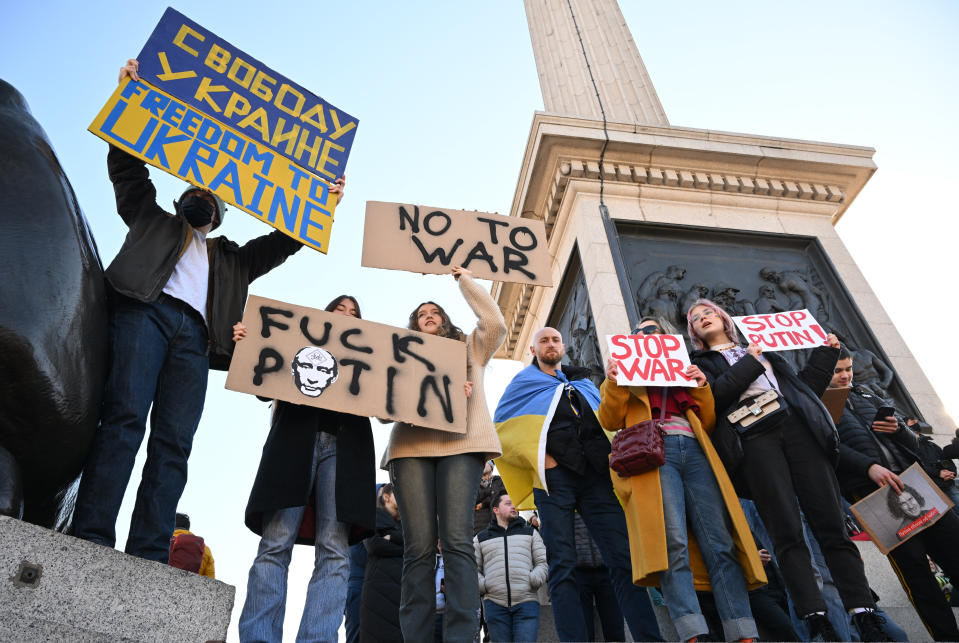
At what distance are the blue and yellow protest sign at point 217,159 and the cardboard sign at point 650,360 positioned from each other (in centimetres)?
218

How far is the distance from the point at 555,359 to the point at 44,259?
3.80 m

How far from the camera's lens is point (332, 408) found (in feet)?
14.2

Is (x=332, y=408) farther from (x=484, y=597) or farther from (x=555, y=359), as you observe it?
(x=484, y=597)

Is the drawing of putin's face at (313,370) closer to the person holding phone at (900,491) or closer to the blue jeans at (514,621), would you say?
the blue jeans at (514,621)

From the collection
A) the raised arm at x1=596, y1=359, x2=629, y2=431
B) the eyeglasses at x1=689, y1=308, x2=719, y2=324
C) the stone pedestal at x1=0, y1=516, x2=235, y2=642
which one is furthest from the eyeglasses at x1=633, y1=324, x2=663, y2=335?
the stone pedestal at x1=0, y1=516, x2=235, y2=642

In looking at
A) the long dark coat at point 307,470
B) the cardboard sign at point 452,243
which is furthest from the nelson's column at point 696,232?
the long dark coat at point 307,470

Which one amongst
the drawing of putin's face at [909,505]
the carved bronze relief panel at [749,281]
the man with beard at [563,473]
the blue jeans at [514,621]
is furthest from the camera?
the carved bronze relief panel at [749,281]

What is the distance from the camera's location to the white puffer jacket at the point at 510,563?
21.6ft

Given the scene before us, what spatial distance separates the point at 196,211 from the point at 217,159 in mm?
598

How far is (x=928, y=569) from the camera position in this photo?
204 inches

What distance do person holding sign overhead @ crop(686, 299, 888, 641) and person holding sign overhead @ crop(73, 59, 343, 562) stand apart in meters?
3.11

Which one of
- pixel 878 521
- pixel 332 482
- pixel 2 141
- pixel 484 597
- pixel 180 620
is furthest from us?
pixel 484 597

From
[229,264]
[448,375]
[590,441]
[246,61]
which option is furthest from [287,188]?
[590,441]

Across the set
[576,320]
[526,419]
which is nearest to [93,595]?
[526,419]
